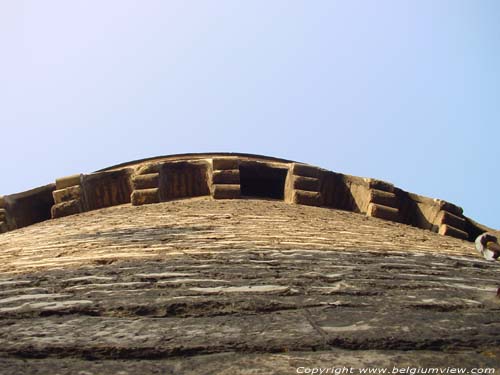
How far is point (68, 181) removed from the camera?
277 inches

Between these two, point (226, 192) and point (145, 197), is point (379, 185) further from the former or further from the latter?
point (145, 197)

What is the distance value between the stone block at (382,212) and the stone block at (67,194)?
3239 millimetres

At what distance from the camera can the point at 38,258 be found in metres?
3.75

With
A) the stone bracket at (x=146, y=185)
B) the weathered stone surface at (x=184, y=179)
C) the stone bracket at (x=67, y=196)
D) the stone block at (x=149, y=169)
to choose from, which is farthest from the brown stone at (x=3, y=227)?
the weathered stone surface at (x=184, y=179)

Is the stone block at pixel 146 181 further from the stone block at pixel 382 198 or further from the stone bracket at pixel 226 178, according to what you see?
the stone block at pixel 382 198

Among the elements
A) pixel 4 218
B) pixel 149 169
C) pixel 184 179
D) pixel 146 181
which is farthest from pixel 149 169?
pixel 4 218

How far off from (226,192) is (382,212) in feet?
5.66

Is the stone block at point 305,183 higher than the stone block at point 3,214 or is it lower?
higher

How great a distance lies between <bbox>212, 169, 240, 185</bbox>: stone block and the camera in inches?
270

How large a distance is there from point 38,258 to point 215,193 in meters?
3.11

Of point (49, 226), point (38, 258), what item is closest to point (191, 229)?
point (38, 258)

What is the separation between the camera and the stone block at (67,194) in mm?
6844

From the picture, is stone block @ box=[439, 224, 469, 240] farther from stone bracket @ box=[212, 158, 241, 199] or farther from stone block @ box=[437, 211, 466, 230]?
stone bracket @ box=[212, 158, 241, 199]

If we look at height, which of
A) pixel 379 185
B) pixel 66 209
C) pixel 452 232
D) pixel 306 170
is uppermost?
pixel 306 170
